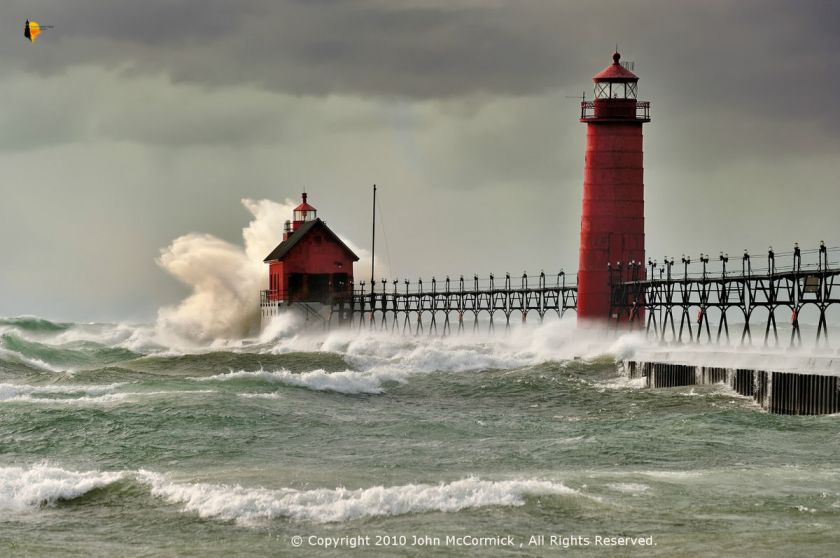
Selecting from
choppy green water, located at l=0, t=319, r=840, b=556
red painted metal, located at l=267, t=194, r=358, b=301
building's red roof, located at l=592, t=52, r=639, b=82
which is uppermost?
building's red roof, located at l=592, t=52, r=639, b=82

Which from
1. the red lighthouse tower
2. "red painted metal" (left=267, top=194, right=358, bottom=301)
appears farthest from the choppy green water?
"red painted metal" (left=267, top=194, right=358, bottom=301)

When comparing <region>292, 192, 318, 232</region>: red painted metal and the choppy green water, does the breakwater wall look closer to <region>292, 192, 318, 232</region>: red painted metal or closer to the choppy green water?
the choppy green water

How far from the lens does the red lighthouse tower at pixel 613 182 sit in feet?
151

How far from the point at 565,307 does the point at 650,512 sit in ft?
134

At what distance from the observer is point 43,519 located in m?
17.1

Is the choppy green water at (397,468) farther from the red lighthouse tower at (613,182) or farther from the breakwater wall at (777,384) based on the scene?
the red lighthouse tower at (613,182)

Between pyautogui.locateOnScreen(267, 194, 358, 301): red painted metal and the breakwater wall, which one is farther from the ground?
pyautogui.locateOnScreen(267, 194, 358, 301): red painted metal

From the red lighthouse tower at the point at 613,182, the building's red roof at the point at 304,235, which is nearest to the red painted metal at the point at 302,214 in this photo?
the building's red roof at the point at 304,235

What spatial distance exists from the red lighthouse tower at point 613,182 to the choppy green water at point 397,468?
9.96m

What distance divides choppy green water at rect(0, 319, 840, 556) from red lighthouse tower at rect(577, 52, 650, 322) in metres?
9.96

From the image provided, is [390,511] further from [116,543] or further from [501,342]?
[501,342]

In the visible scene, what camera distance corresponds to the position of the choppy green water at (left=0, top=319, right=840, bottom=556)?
15.9m

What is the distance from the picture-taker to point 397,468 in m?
20.6

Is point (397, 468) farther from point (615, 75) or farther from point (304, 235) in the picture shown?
point (304, 235)
